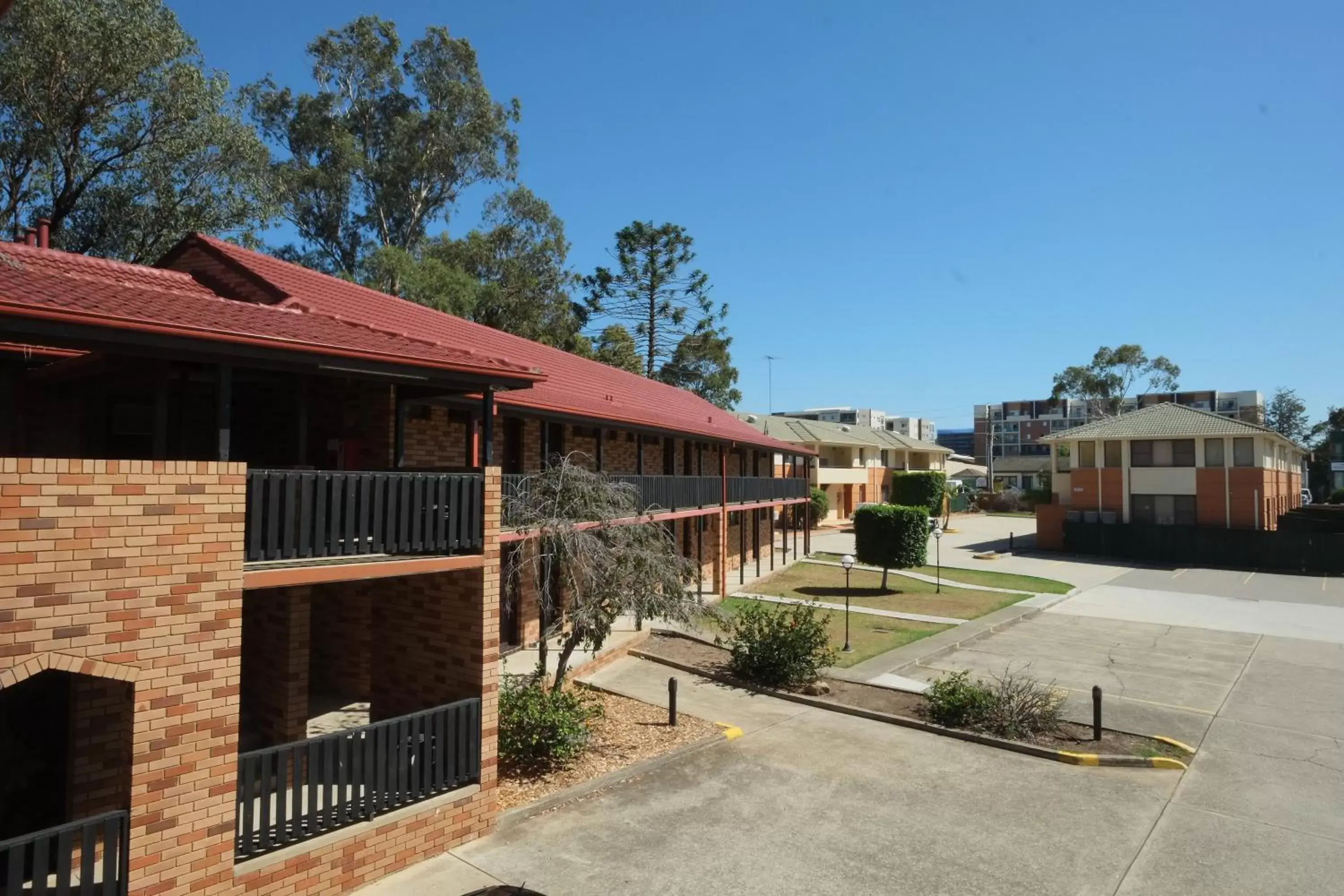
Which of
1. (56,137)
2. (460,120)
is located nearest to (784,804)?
(56,137)

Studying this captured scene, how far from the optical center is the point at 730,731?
1188 centimetres

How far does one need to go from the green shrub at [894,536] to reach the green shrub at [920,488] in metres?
16.0

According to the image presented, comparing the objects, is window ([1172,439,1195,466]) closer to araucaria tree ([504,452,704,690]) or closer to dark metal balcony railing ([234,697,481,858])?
araucaria tree ([504,452,704,690])

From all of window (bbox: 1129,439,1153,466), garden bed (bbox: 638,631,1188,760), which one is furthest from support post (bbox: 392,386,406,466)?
window (bbox: 1129,439,1153,466)

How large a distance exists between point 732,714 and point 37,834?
30.9 feet

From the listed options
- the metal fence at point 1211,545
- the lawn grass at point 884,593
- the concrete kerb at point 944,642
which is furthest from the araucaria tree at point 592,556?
the metal fence at point 1211,545

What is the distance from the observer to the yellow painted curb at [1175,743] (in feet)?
37.3

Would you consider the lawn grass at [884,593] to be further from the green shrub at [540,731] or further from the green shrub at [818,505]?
the green shrub at [818,505]

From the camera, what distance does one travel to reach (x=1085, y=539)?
38.7m

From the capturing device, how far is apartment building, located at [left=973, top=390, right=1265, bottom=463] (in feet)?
385

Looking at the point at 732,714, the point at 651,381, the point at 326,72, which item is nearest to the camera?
the point at 732,714

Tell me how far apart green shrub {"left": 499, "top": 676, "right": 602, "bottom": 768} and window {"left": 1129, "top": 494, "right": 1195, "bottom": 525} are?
37.0 m

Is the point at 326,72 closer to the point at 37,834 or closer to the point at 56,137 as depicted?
the point at 56,137

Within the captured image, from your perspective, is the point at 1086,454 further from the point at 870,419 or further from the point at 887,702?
the point at 870,419
